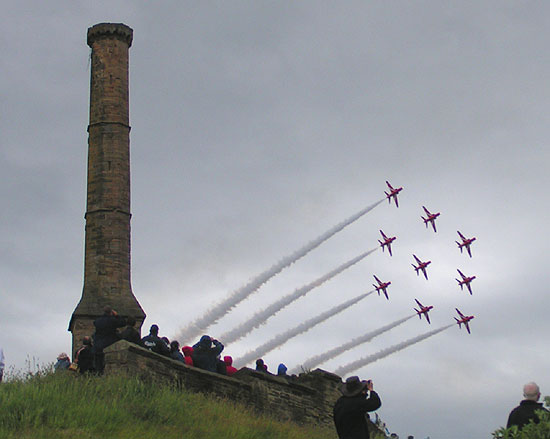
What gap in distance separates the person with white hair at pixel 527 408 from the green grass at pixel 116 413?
5.93 m

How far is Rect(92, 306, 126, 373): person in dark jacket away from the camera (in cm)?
2022

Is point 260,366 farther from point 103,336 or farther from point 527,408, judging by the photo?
point 527,408

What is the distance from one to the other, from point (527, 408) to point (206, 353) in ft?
33.1

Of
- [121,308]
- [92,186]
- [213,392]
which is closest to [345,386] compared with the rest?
[213,392]

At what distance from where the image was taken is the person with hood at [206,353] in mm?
21562

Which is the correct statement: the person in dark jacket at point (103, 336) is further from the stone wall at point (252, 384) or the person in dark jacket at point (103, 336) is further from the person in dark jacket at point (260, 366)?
the person in dark jacket at point (260, 366)

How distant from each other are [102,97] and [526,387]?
84.3 feet

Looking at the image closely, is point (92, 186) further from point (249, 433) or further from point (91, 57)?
point (249, 433)

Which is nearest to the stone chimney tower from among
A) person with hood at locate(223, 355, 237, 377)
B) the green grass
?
person with hood at locate(223, 355, 237, 377)

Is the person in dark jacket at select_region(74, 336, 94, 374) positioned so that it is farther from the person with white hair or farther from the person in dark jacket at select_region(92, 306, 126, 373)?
the person with white hair

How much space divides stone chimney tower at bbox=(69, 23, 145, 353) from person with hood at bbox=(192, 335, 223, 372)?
1182 cm

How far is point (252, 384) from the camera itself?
21.6 m

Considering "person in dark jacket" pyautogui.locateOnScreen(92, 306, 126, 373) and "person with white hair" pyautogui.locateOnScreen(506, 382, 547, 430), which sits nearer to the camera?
"person with white hair" pyautogui.locateOnScreen(506, 382, 547, 430)

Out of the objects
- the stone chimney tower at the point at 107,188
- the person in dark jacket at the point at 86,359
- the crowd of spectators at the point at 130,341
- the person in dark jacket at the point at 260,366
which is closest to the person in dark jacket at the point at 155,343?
the crowd of spectators at the point at 130,341
